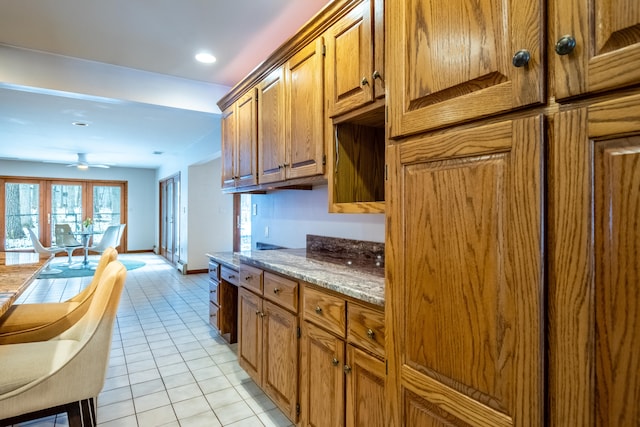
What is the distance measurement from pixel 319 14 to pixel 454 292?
65.5 inches

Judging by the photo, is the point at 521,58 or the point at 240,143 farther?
the point at 240,143

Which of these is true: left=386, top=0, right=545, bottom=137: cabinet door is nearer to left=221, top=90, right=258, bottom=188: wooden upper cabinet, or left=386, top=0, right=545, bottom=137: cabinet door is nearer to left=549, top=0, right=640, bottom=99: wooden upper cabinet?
left=549, top=0, right=640, bottom=99: wooden upper cabinet

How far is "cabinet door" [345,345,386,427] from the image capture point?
4.08ft

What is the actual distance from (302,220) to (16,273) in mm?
1855

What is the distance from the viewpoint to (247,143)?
274 cm

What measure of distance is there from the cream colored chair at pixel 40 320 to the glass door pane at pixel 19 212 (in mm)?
7689

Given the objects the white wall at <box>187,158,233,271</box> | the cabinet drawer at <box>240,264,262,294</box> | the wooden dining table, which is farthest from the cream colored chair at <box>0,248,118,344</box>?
the white wall at <box>187,158,233,271</box>

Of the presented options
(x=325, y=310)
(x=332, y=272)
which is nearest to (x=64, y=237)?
(x=332, y=272)

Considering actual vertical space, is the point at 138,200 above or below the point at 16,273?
above

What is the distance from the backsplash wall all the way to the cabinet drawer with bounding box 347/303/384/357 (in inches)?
29.4

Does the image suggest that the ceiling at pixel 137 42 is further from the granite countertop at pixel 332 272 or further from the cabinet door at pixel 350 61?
the granite countertop at pixel 332 272

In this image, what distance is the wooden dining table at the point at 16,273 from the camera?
1.41 metres

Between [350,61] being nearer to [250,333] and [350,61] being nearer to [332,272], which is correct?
[332,272]

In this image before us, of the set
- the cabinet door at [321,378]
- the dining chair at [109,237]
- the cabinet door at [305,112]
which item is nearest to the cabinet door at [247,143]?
the cabinet door at [305,112]
